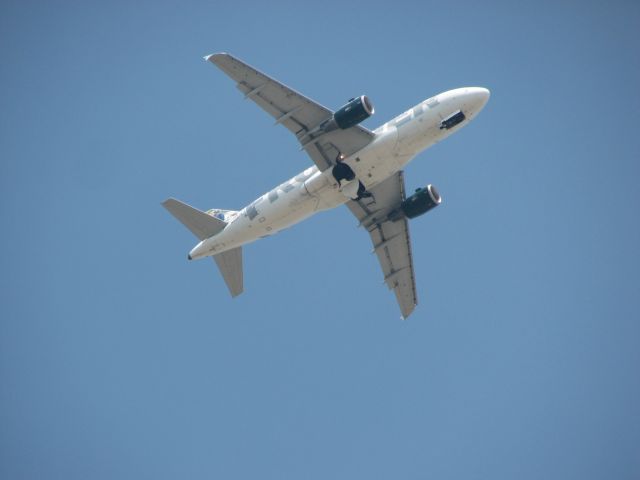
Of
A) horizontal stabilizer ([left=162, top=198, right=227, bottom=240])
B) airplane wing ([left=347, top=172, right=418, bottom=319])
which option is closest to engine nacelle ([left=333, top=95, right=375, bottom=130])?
airplane wing ([left=347, top=172, right=418, bottom=319])

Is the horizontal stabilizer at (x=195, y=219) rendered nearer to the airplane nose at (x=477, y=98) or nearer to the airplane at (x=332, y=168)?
the airplane at (x=332, y=168)

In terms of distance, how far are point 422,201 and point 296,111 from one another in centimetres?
1117

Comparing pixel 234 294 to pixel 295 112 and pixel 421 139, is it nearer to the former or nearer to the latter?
pixel 295 112

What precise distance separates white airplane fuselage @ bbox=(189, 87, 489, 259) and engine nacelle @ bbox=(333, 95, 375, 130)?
224 centimetres

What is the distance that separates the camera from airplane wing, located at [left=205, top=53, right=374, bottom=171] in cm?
4778

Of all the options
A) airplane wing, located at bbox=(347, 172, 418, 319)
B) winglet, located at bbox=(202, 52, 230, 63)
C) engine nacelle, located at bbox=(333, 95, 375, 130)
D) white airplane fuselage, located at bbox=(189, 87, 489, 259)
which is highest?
winglet, located at bbox=(202, 52, 230, 63)

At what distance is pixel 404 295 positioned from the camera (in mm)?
59062

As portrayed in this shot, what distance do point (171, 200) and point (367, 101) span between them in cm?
1541

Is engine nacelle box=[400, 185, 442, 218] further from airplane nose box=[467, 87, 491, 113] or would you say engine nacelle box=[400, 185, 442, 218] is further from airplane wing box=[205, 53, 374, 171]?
airplane nose box=[467, 87, 491, 113]

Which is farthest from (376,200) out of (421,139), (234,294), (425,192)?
(234,294)

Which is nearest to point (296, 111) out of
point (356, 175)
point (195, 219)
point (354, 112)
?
point (354, 112)

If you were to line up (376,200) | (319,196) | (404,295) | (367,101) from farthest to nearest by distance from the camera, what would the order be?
1. (404,295)
2. (376,200)
3. (319,196)
4. (367,101)

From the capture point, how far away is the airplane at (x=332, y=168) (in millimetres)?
47938

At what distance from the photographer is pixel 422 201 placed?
53.2 meters
